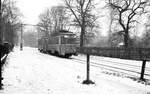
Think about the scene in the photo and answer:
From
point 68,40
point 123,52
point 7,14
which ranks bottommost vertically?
point 123,52

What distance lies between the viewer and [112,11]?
3356 cm

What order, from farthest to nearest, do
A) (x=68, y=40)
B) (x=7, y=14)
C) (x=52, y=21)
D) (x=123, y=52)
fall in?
(x=52, y=21), (x=7, y=14), (x=123, y=52), (x=68, y=40)

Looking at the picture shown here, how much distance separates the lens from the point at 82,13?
32.1 meters

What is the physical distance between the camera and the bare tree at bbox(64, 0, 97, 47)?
104ft

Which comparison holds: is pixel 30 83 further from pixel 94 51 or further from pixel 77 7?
pixel 77 7

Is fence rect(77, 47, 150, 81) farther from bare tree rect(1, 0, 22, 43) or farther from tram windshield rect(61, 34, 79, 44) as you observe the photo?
bare tree rect(1, 0, 22, 43)

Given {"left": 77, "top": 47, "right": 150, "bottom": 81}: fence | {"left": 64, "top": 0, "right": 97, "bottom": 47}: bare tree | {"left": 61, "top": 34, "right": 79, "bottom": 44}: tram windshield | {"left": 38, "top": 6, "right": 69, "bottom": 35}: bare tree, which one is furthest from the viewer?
{"left": 38, "top": 6, "right": 69, "bottom": 35}: bare tree

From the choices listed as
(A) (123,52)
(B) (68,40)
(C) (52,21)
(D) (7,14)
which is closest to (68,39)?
(B) (68,40)

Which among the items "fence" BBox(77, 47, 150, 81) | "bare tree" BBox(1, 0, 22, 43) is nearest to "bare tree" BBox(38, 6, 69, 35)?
"bare tree" BBox(1, 0, 22, 43)

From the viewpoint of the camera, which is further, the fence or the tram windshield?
the tram windshield

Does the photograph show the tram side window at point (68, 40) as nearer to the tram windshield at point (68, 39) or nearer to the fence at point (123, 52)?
the tram windshield at point (68, 39)

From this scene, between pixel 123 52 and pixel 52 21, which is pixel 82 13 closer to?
pixel 123 52

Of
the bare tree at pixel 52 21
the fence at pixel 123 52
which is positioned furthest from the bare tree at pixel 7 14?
the fence at pixel 123 52

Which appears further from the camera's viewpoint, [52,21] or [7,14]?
[52,21]
